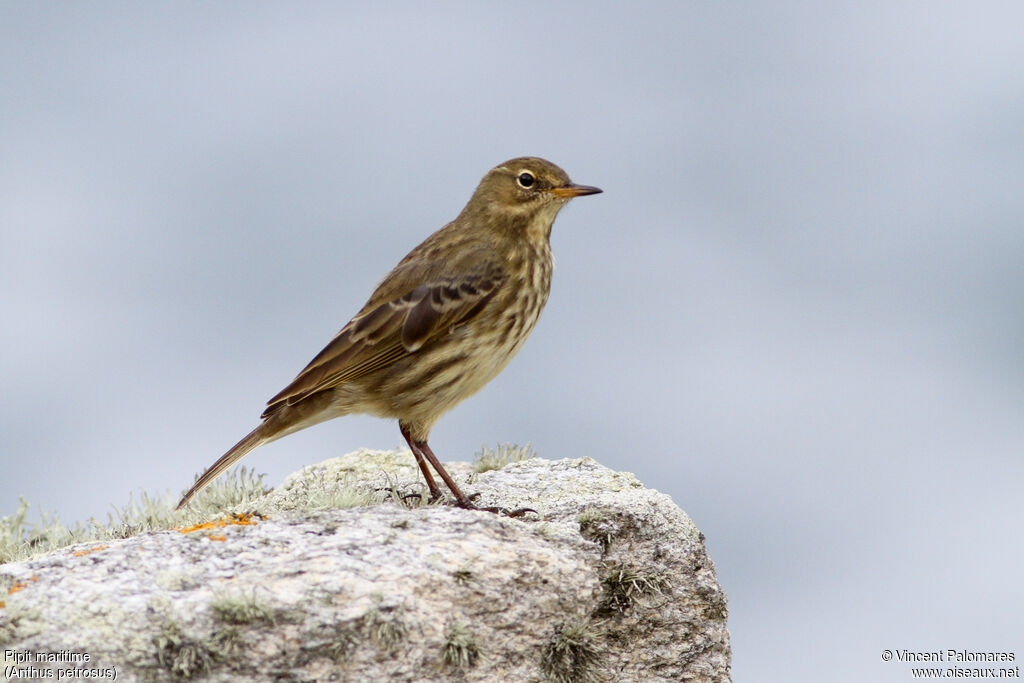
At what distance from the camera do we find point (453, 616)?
666 cm

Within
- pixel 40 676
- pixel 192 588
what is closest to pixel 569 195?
pixel 192 588

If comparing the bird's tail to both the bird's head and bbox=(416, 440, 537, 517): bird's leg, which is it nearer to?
bbox=(416, 440, 537, 517): bird's leg

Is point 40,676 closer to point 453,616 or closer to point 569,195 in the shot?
point 453,616

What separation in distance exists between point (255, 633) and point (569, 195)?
427cm

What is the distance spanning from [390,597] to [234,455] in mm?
2495

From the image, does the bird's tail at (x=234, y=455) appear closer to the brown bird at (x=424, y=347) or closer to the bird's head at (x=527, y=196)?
the brown bird at (x=424, y=347)

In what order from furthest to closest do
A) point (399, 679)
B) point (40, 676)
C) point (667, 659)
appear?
1. point (667, 659)
2. point (399, 679)
3. point (40, 676)

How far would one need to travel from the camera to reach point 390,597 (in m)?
6.45

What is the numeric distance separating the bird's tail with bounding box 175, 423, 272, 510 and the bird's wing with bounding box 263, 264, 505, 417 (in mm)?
174

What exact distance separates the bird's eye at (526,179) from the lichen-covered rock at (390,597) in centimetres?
237

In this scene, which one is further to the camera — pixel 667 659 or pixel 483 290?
pixel 483 290

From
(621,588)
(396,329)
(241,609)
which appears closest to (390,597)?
(241,609)

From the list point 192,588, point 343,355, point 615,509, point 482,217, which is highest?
point 482,217

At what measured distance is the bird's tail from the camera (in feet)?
27.7
